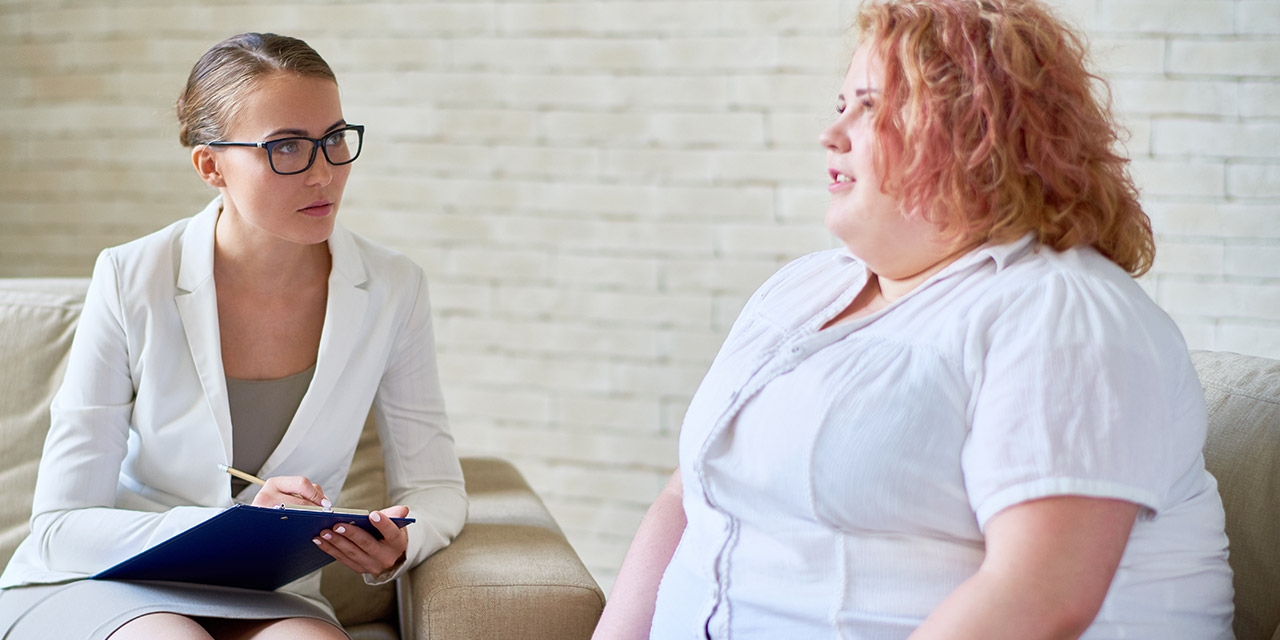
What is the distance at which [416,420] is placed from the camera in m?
1.95

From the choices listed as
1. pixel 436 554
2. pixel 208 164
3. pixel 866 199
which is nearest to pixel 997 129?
pixel 866 199

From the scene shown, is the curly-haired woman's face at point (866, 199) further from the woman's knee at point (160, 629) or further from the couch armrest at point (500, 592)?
the woman's knee at point (160, 629)

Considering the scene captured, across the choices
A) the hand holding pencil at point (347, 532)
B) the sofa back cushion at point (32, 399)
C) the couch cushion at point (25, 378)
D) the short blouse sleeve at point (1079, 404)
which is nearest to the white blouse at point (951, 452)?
the short blouse sleeve at point (1079, 404)

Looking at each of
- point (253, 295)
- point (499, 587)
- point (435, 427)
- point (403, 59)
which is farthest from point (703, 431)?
point (403, 59)

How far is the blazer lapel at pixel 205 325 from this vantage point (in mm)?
1759

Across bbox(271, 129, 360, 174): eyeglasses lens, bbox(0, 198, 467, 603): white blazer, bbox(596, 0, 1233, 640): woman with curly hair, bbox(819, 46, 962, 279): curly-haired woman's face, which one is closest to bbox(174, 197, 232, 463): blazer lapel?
bbox(0, 198, 467, 603): white blazer

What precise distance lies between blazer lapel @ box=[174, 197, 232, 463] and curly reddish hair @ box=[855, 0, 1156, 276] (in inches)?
41.4

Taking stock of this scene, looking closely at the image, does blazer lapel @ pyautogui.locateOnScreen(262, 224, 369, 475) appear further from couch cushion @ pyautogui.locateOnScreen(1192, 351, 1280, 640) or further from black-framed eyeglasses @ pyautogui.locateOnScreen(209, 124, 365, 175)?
couch cushion @ pyautogui.locateOnScreen(1192, 351, 1280, 640)

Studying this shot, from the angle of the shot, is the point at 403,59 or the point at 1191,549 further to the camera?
the point at 403,59

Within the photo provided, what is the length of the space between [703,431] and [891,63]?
47 centimetres

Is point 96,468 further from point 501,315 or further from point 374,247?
point 501,315

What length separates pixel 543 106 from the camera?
286 cm

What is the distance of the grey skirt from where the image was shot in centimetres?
155

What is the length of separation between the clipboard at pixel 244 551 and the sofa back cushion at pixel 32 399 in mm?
315
